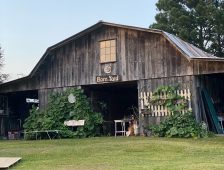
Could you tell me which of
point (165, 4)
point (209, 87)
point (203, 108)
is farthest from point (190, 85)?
point (165, 4)

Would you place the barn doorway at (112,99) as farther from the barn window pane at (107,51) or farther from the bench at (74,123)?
the bench at (74,123)

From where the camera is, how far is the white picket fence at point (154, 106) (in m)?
17.8

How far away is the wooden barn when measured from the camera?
17812 mm

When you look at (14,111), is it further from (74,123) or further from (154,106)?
(154,106)

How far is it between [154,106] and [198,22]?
66.1ft

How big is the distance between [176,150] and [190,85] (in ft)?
19.8

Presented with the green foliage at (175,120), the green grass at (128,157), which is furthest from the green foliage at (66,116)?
the green grass at (128,157)

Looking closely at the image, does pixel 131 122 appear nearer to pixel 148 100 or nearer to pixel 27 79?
pixel 148 100

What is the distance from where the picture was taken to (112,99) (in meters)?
24.3

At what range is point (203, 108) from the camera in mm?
18297

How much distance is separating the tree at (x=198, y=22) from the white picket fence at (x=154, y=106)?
17986 millimetres

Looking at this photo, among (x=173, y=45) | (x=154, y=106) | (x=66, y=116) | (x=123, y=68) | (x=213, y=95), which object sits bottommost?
(x=66, y=116)

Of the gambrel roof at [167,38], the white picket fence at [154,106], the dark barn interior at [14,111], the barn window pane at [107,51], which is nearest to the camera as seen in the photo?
the gambrel roof at [167,38]

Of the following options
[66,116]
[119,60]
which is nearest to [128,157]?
[119,60]
